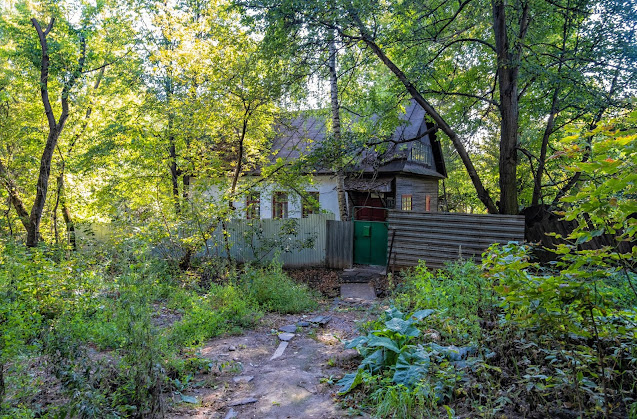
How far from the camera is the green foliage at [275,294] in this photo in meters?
7.43

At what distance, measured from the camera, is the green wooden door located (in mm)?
11328

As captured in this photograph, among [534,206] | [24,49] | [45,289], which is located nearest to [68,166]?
[24,49]

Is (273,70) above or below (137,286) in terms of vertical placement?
above

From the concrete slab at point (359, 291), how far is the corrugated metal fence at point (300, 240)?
208 cm

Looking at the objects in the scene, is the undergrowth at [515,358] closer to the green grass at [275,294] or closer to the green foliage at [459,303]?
the green foliage at [459,303]

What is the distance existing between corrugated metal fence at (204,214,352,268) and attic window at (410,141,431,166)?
205 inches

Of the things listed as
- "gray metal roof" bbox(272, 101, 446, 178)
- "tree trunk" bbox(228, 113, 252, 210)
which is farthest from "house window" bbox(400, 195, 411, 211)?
"tree trunk" bbox(228, 113, 252, 210)

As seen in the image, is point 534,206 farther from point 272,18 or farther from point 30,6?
point 30,6

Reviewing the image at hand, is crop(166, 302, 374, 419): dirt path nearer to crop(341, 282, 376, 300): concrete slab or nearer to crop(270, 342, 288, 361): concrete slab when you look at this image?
crop(270, 342, 288, 361): concrete slab

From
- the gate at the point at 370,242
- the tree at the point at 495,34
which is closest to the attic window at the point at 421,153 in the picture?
the gate at the point at 370,242

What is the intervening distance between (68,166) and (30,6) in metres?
4.56

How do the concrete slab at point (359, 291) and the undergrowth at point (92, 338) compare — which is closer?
the undergrowth at point (92, 338)

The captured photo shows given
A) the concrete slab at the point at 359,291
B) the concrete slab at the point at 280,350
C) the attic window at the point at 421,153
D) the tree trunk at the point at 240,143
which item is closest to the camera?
the concrete slab at the point at 280,350

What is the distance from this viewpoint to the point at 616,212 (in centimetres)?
227
